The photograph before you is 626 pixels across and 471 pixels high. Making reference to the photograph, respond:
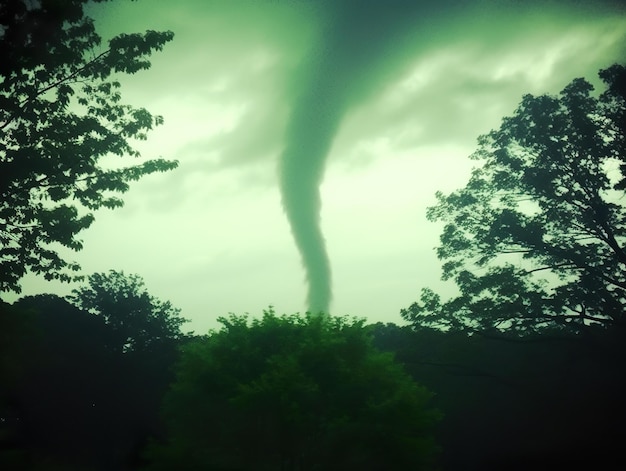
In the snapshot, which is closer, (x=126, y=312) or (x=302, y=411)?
(x=302, y=411)

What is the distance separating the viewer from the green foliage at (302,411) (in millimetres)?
12328

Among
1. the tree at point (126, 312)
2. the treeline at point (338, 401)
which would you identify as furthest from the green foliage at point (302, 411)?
the tree at point (126, 312)

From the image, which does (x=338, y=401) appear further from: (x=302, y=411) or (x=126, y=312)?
(x=126, y=312)

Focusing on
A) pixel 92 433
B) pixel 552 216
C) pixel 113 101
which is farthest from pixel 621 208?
pixel 92 433

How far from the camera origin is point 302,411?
13188mm

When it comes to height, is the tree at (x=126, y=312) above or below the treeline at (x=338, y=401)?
above

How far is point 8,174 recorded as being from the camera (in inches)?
431

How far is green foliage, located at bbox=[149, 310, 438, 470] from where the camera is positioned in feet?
40.4

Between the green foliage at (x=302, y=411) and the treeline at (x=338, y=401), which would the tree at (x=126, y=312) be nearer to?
the treeline at (x=338, y=401)

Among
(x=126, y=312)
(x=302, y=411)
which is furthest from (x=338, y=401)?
(x=126, y=312)

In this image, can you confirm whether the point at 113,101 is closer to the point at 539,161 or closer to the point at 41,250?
the point at 41,250

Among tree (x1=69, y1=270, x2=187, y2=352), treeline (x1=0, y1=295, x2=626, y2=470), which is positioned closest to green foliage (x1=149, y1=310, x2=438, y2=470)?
treeline (x1=0, y1=295, x2=626, y2=470)

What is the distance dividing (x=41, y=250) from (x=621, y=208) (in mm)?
22505

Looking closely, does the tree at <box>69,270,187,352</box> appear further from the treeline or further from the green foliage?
the green foliage
